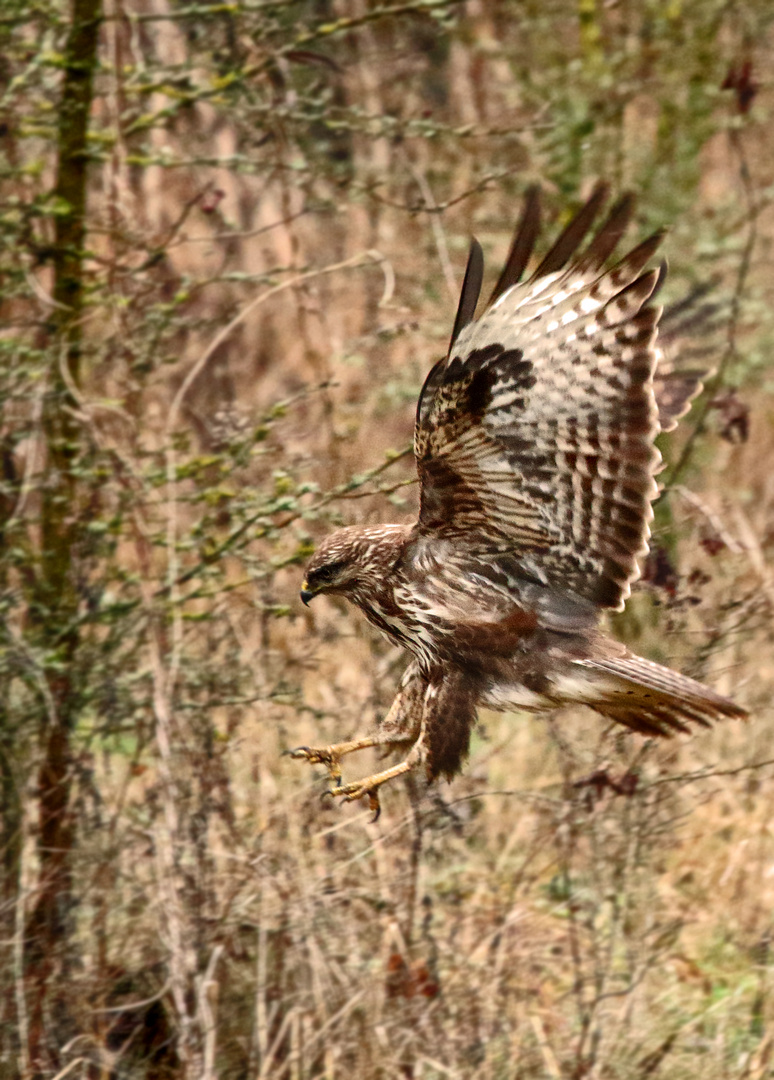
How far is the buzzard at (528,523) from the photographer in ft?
11.0

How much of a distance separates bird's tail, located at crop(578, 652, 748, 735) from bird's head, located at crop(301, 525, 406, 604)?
1.86 ft

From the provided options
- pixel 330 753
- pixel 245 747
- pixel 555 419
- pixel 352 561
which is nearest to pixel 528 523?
pixel 555 419

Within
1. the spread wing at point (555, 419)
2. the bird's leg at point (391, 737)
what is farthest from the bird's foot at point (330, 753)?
the spread wing at point (555, 419)

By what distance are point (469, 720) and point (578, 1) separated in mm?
4961

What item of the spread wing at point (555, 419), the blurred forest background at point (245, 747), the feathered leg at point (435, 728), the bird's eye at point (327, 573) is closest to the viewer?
the spread wing at point (555, 419)

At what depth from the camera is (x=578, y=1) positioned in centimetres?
745

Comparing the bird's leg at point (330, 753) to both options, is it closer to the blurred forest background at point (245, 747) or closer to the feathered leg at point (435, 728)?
the feathered leg at point (435, 728)

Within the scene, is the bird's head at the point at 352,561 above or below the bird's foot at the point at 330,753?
above

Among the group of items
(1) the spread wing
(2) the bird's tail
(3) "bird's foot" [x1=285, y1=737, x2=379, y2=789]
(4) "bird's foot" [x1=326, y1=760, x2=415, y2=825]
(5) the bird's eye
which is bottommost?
(4) "bird's foot" [x1=326, y1=760, x2=415, y2=825]

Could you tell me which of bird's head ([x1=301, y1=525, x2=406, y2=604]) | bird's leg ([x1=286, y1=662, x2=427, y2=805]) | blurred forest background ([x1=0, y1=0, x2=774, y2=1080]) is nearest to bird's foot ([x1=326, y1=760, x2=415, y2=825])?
bird's leg ([x1=286, y1=662, x2=427, y2=805])

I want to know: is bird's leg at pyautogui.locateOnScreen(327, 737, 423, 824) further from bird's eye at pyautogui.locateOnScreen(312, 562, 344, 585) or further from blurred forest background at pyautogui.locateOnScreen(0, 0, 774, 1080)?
blurred forest background at pyautogui.locateOnScreen(0, 0, 774, 1080)

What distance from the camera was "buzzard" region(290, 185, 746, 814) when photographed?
3365mm

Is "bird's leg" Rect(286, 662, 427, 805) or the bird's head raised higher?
the bird's head

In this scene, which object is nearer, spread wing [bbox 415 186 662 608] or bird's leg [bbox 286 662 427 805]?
spread wing [bbox 415 186 662 608]
